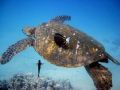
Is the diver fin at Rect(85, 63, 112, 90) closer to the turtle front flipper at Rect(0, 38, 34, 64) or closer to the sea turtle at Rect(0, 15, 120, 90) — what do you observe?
the sea turtle at Rect(0, 15, 120, 90)

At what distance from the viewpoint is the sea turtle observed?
3.16 m

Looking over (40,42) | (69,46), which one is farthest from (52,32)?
(69,46)

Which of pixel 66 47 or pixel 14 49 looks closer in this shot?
pixel 66 47

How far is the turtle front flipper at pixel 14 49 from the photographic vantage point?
389cm

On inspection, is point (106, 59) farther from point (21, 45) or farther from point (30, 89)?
point (30, 89)

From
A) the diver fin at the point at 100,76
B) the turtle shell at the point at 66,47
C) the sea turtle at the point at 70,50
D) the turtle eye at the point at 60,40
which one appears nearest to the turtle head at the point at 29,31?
the sea turtle at the point at 70,50

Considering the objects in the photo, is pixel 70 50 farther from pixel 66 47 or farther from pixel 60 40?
pixel 60 40

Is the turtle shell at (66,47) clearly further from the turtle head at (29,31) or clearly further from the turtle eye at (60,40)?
the turtle head at (29,31)

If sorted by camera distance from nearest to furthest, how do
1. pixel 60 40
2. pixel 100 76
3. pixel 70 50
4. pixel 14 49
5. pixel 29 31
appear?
pixel 100 76, pixel 70 50, pixel 60 40, pixel 14 49, pixel 29 31

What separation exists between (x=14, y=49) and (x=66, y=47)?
3.90 ft

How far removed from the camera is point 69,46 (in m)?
3.50

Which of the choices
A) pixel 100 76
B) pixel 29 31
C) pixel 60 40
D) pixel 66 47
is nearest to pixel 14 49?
pixel 29 31

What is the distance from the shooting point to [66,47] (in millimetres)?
3510

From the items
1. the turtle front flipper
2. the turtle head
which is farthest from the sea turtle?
the turtle head
